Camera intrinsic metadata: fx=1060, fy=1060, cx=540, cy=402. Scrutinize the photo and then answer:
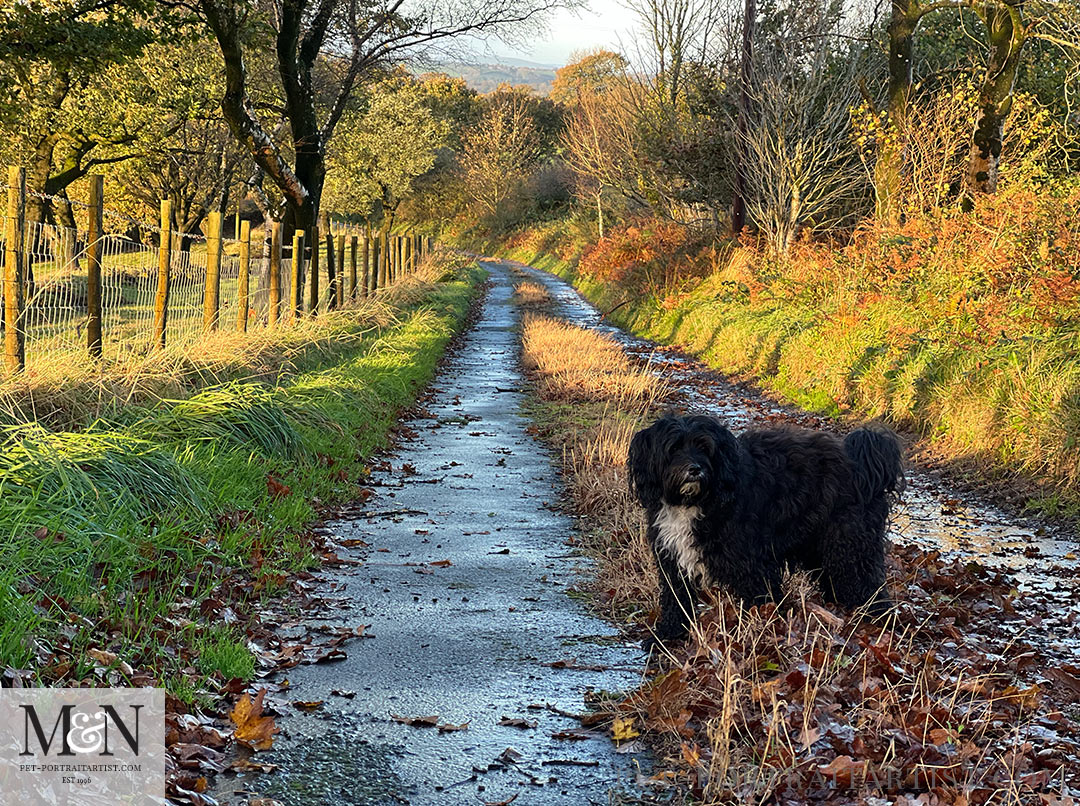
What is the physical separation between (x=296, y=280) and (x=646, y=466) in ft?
43.2

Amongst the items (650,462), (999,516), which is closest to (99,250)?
(650,462)

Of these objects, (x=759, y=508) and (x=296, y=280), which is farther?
(x=296, y=280)

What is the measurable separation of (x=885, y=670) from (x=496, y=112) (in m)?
77.8

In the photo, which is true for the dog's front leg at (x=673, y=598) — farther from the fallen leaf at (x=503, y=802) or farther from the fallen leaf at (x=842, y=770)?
the fallen leaf at (x=503, y=802)

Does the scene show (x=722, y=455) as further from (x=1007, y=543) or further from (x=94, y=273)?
(x=94, y=273)

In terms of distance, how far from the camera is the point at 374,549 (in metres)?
7.93

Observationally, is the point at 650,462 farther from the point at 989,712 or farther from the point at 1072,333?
the point at 1072,333

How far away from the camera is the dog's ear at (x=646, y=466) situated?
18.1 ft

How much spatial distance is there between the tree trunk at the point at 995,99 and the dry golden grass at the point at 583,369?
704 centimetres

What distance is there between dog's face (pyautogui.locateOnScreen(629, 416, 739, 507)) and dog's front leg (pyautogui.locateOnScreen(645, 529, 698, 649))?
0.32 m

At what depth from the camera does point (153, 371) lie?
32.4 feet

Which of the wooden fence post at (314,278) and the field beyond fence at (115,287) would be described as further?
the wooden fence post at (314,278)

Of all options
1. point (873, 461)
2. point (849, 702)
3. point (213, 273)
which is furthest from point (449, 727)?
point (213, 273)

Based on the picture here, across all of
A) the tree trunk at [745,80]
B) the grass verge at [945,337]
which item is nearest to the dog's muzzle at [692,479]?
the grass verge at [945,337]
